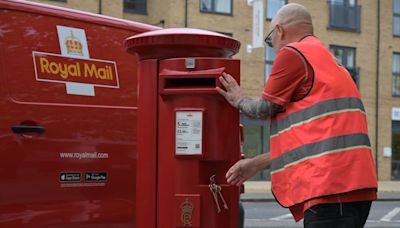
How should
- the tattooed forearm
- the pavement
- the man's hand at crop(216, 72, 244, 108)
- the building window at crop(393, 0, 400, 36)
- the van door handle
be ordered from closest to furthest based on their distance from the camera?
the tattooed forearm → the man's hand at crop(216, 72, 244, 108) → the van door handle → the pavement → the building window at crop(393, 0, 400, 36)

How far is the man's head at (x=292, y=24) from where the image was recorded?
291 cm

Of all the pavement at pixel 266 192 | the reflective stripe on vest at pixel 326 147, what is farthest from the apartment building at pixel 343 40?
the reflective stripe on vest at pixel 326 147

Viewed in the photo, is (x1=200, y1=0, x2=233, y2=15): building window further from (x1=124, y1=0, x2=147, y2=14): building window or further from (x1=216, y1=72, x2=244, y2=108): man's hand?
(x1=216, y1=72, x2=244, y2=108): man's hand

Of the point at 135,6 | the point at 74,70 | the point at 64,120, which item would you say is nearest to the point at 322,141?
the point at 64,120

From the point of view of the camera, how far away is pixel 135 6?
881 inches

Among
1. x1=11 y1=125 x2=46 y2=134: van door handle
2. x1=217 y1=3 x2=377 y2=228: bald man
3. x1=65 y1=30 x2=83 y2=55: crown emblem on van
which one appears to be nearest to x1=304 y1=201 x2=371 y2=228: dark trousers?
x1=217 y1=3 x2=377 y2=228: bald man

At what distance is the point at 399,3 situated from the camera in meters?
26.4

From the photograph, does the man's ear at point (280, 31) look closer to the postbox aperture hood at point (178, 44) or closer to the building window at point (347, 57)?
the postbox aperture hood at point (178, 44)

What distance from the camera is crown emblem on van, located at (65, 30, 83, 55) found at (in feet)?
13.6

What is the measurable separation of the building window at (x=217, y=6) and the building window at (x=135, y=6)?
7.48 ft

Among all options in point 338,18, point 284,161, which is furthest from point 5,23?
point 338,18

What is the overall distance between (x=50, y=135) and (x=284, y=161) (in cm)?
181

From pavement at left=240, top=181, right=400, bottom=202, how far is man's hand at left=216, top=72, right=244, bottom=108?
40.9 ft

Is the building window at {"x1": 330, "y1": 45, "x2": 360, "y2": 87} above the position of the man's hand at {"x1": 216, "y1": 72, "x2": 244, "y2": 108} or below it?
above
